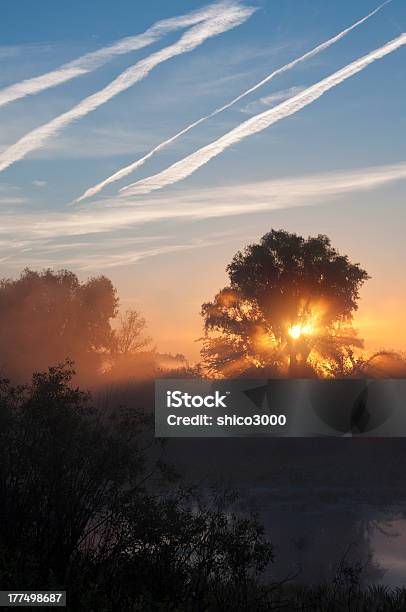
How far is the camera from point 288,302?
77438 mm

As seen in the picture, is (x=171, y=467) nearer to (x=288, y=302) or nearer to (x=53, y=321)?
(x=288, y=302)

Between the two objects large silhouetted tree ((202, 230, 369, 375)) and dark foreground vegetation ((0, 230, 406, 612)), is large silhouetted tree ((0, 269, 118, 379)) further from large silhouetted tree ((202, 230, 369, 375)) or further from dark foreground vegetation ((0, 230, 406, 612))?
large silhouetted tree ((202, 230, 369, 375))

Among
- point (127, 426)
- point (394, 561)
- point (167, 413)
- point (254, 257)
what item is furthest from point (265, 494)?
point (127, 426)

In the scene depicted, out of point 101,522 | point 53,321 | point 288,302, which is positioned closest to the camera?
point 101,522

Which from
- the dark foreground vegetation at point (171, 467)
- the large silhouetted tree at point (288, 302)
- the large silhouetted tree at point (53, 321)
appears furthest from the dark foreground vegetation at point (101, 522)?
the large silhouetted tree at point (53, 321)

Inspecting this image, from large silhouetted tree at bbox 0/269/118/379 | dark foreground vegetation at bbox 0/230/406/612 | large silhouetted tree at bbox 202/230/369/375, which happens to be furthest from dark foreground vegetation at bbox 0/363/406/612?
large silhouetted tree at bbox 0/269/118/379

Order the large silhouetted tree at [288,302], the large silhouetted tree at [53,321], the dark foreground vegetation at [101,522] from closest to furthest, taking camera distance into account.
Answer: the dark foreground vegetation at [101,522] < the large silhouetted tree at [288,302] < the large silhouetted tree at [53,321]

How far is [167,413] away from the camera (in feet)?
191

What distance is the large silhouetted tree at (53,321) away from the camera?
89312 millimetres

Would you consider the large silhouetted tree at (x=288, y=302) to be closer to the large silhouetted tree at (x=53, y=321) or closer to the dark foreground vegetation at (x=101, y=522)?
the large silhouetted tree at (x=53, y=321)

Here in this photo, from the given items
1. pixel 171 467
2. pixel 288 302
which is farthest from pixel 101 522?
pixel 288 302

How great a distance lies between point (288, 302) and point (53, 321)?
27.7 metres

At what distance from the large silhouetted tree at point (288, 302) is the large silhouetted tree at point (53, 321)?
65.5 feet

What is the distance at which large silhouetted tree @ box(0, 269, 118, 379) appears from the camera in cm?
8931
